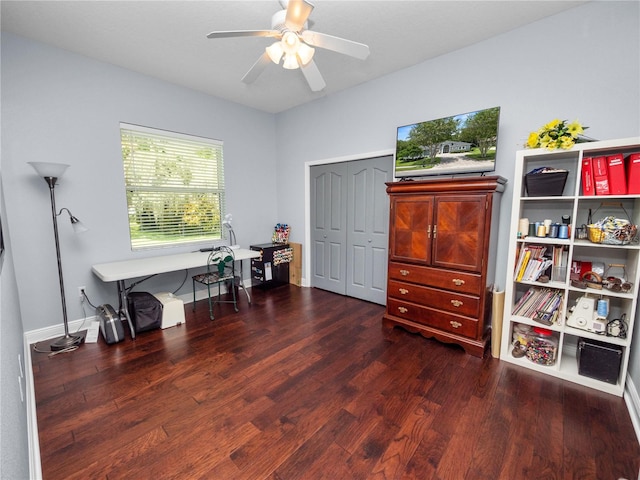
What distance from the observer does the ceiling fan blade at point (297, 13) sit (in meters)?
1.53

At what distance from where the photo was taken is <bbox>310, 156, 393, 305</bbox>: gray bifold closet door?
3.67m

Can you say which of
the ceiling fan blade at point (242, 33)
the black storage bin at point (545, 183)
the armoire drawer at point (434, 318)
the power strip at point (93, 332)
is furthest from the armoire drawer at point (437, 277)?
the power strip at point (93, 332)

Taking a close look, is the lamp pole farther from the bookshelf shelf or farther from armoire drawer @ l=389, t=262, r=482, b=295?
the bookshelf shelf

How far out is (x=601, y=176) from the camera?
201 cm

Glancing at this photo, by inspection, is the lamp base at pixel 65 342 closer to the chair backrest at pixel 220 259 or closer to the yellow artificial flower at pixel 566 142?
the chair backrest at pixel 220 259

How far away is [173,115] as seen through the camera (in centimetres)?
360

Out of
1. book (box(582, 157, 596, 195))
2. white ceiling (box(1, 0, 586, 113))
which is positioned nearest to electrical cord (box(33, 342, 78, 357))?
white ceiling (box(1, 0, 586, 113))

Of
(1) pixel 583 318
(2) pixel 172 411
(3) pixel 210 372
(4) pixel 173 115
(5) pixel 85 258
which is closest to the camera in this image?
(2) pixel 172 411

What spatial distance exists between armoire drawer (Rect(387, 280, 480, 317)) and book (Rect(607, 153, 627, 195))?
1222 millimetres

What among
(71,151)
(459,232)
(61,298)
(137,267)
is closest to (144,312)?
(137,267)

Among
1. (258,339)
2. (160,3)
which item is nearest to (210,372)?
(258,339)

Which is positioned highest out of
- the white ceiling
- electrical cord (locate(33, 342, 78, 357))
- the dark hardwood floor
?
the white ceiling

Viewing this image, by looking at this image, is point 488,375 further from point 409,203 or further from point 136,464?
point 136,464

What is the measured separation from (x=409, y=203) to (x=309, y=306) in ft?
6.15
